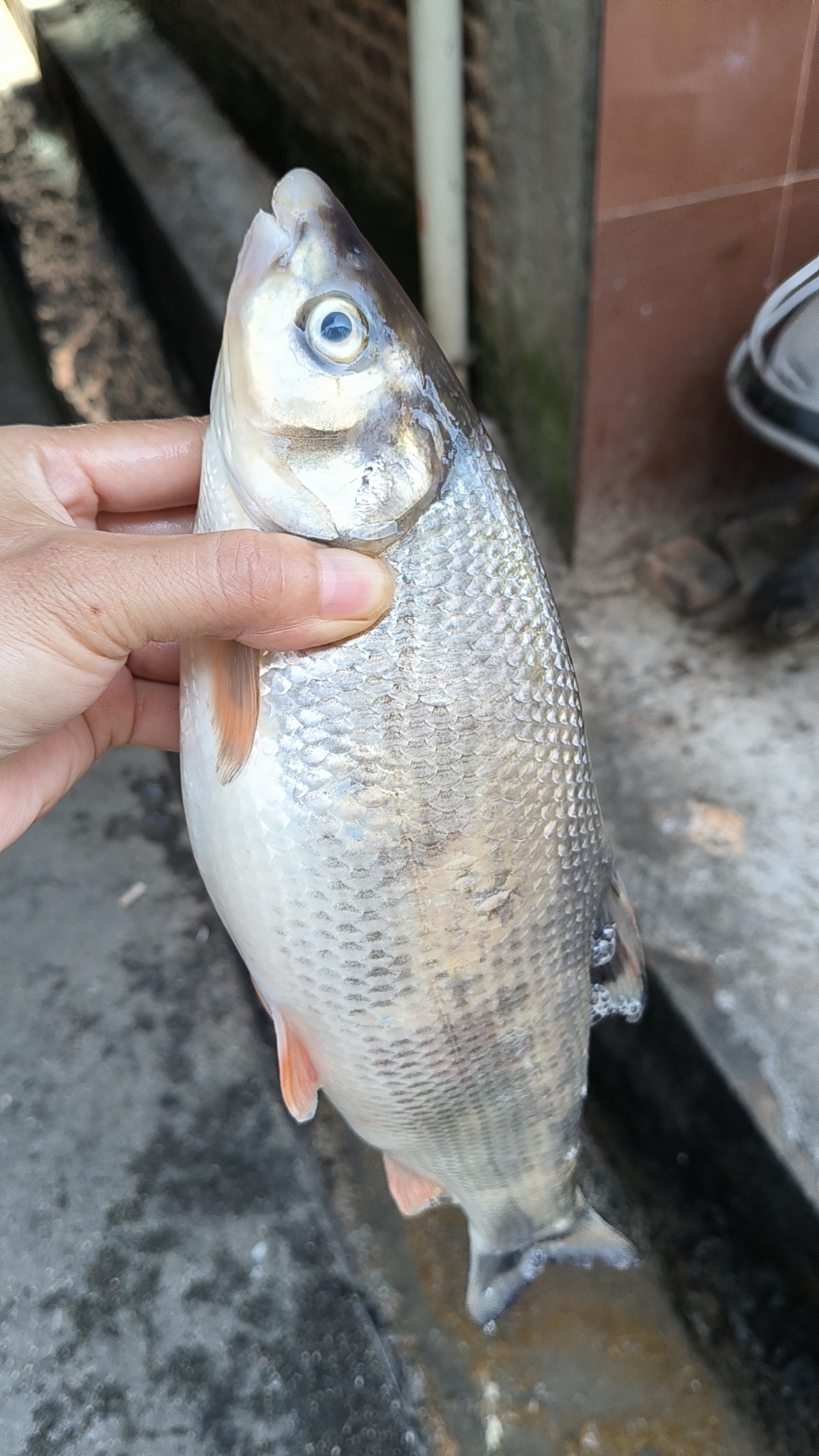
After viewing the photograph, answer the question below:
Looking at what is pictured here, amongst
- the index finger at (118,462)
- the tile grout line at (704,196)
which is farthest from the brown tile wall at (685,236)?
the index finger at (118,462)

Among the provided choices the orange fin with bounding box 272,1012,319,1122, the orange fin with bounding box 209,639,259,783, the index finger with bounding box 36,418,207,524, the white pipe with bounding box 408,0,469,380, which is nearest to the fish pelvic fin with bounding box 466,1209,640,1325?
the orange fin with bounding box 272,1012,319,1122

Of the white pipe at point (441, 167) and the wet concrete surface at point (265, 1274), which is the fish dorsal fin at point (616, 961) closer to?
the wet concrete surface at point (265, 1274)

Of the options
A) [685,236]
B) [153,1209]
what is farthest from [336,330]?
[153,1209]

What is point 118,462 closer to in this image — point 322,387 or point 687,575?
point 322,387

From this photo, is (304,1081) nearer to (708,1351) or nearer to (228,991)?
(228,991)

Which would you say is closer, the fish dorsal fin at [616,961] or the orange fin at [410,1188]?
the fish dorsal fin at [616,961]

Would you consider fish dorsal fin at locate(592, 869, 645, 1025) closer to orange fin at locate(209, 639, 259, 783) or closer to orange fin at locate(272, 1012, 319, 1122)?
orange fin at locate(272, 1012, 319, 1122)
